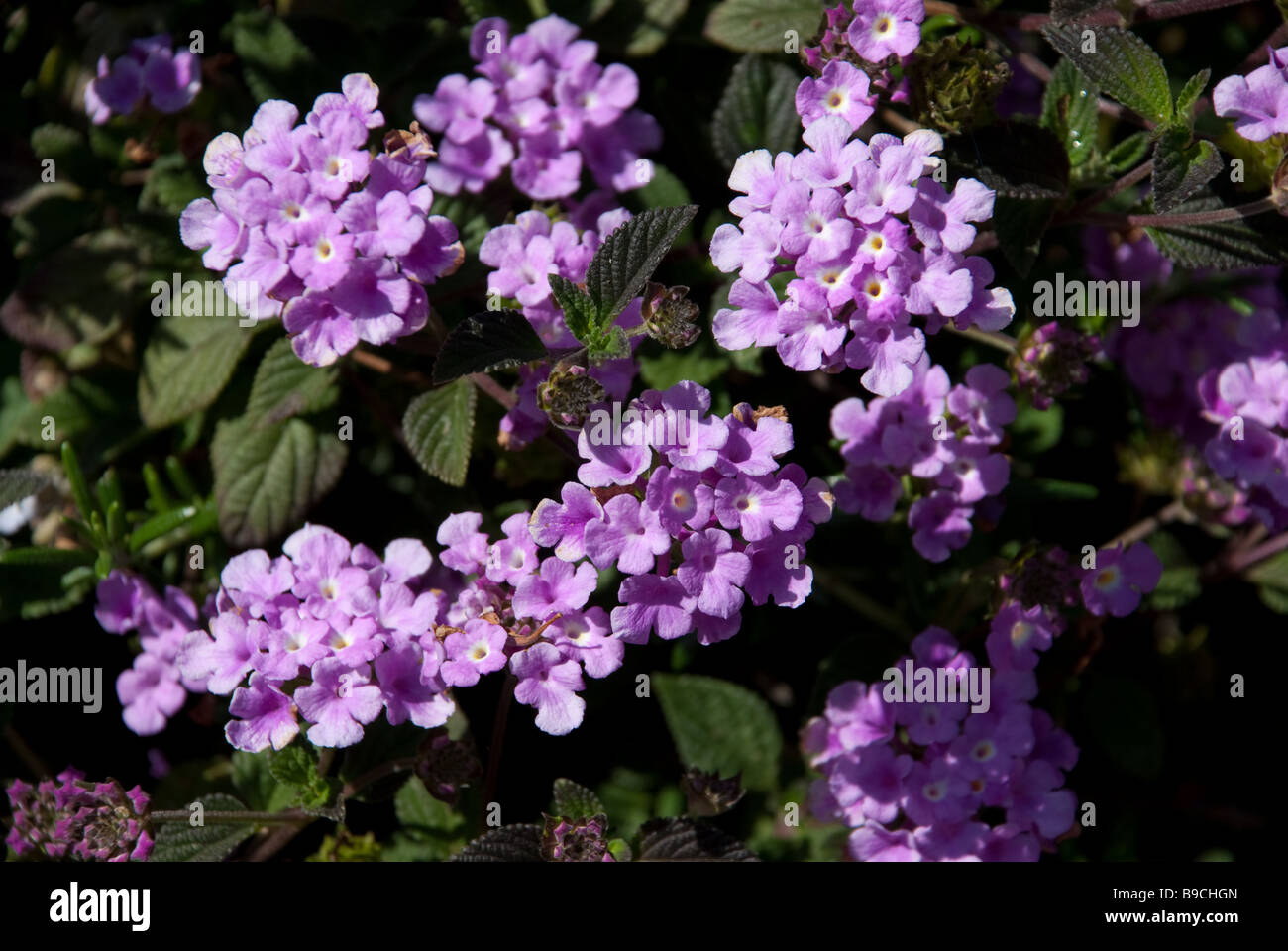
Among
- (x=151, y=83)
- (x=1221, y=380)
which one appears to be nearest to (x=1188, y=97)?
(x=1221, y=380)

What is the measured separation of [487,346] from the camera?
6.59 ft

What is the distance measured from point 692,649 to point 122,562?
133 centimetres

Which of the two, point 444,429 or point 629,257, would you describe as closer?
point 629,257

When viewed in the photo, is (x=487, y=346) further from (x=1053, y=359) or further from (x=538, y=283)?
(x=1053, y=359)

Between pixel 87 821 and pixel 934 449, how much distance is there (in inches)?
70.6

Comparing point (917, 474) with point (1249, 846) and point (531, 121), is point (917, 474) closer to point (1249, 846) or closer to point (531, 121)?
point (531, 121)

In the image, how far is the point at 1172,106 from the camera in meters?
2.21

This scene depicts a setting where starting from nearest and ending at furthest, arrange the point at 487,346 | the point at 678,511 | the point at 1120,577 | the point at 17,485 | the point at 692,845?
the point at 678,511
the point at 487,346
the point at 692,845
the point at 1120,577
the point at 17,485

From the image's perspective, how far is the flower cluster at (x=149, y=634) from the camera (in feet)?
8.27

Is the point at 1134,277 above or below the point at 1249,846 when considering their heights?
above

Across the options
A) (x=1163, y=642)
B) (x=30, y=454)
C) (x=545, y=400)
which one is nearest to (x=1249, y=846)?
(x=1163, y=642)
